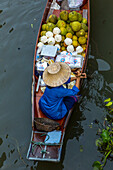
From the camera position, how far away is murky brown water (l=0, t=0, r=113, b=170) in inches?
171

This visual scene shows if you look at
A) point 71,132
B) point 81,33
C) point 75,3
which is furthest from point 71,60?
point 75,3

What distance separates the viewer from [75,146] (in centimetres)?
446

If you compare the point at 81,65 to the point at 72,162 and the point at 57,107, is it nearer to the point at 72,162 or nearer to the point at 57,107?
the point at 57,107

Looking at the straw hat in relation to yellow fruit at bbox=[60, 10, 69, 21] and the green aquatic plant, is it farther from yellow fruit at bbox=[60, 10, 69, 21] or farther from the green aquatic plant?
yellow fruit at bbox=[60, 10, 69, 21]

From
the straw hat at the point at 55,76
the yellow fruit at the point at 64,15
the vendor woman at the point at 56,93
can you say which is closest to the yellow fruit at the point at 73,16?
the yellow fruit at the point at 64,15

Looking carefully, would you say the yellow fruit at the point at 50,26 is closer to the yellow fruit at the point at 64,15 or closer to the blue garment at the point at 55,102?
the yellow fruit at the point at 64,15

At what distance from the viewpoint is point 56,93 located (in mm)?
3824

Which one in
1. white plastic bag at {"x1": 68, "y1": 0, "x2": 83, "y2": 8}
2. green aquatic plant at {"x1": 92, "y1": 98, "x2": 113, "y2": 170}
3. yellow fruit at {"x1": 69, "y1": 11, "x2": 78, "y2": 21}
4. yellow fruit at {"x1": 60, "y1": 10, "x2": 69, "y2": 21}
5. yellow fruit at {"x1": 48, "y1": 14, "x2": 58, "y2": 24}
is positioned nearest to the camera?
green aquatic plant at {"x1": 92, "y1": 98, "x2": 113, "y2": 170}

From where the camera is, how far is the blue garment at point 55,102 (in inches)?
151

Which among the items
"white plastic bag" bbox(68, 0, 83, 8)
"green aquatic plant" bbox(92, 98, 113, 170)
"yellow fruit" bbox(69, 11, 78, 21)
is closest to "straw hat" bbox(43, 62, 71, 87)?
"green aquatic plant" bbox(92, 98, 113, 170)

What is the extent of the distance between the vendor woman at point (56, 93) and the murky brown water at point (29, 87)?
873 millimetres

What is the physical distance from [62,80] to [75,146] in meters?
1.81

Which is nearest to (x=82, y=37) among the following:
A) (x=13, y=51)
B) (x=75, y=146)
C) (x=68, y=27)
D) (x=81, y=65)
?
(x=68, y=27)

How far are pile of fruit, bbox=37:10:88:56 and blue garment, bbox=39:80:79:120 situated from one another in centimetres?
187
